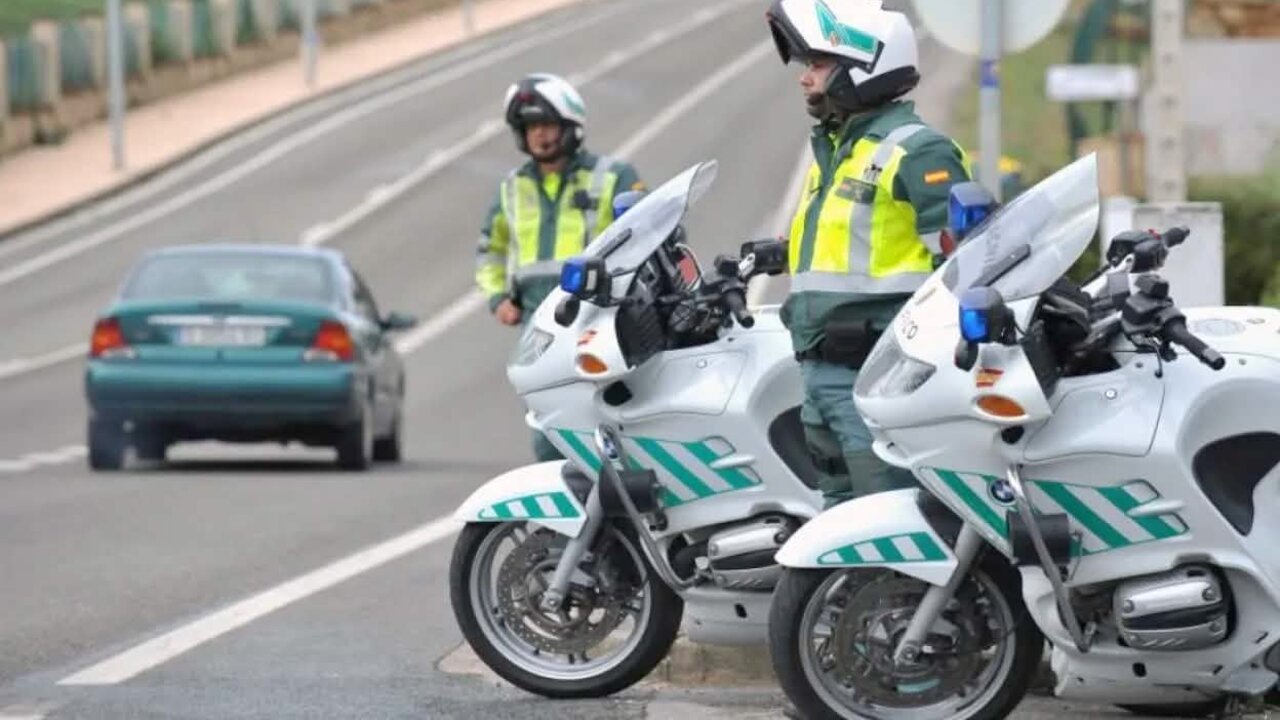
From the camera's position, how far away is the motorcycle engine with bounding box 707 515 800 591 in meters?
8.77

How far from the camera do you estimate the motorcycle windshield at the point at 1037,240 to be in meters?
7.60

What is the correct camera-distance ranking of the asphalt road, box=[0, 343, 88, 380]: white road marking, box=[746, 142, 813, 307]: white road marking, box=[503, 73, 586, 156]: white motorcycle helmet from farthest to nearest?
box=[746, 142, 813, 307]: white road marking, box=[0, 343, 88, 380]: white road marking, box=[503, 73, 586, 156]: white motorcycle helmet, the asphalt road

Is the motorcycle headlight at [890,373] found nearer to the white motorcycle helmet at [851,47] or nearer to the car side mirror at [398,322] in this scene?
the white motorcycle helmet at [851,47]

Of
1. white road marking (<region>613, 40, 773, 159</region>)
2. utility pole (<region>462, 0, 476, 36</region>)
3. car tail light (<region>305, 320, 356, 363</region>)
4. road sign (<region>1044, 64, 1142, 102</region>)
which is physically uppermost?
car tail light (<region>305, 320, 356, 363</region>)

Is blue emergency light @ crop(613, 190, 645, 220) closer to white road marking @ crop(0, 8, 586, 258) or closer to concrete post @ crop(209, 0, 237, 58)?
white road marking @ crop(0, 8, 586, 258)

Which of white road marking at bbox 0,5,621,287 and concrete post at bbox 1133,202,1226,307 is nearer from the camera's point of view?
concrete post at bbox 1133,202,1226,307

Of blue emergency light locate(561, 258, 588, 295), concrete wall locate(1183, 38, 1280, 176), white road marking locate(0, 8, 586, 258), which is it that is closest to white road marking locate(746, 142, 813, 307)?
concrete wall locate(1183, 38, 1280, 176)

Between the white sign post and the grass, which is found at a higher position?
the white sign post

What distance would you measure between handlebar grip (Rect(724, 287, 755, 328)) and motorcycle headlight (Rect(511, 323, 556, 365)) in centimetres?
48

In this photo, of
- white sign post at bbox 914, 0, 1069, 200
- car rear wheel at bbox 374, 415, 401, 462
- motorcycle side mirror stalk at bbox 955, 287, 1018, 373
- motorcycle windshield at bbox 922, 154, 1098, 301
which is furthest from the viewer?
car rear wheel at bbox 374, 415, 401, 462

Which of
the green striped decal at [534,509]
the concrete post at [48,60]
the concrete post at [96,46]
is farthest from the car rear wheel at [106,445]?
the concrete post at [96,46]

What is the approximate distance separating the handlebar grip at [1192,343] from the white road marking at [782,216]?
29750 millimetres

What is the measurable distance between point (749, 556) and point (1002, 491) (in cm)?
123

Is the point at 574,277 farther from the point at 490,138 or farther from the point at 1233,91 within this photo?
the point at 490,138
